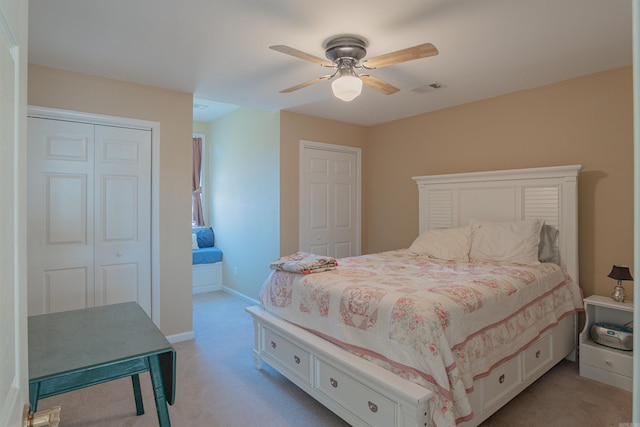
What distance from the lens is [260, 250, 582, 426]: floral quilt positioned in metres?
Result: 1.80

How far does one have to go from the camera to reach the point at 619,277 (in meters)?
2.73

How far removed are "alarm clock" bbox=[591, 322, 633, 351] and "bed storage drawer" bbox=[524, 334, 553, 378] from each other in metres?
0.42

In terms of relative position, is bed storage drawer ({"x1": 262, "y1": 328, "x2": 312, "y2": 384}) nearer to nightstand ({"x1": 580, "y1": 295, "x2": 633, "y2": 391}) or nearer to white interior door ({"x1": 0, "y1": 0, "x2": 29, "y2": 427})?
white interior door ({"x1": 0, "y1": 0, "x2": 29, "y2": 427})

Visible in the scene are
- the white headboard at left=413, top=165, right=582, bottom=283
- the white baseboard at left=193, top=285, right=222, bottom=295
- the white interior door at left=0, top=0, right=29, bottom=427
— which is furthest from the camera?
the white baseboard at left=193, top=285, right=222, bottom=295

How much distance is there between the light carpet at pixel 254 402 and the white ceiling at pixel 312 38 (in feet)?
8.22

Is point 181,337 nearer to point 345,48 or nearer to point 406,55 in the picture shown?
point 345,48

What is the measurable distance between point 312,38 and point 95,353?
2.21 m

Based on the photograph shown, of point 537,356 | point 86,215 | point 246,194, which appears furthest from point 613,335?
point 86,215

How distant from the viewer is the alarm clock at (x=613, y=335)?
2.70 meters

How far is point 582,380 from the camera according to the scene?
280 centimetres

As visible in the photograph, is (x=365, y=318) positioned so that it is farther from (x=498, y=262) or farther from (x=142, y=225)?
(x=142, y=225)

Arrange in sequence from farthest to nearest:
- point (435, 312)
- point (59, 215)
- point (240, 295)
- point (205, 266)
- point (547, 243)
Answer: point (205, 266) → point (240, 295) → point (547, 243) → point (59, 215) → point (435, 312)

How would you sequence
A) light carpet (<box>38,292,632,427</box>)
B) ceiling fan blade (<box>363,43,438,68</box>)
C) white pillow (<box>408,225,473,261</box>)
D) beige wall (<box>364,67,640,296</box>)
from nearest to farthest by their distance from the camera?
ceiling fan blade (<box>363,43,438,68</box>)
light carpet (<box>38,292,632,427</box>)
beige wall (<box>364,67,640,296</box>)
white pillow (<box>408,225,473,261</box>)

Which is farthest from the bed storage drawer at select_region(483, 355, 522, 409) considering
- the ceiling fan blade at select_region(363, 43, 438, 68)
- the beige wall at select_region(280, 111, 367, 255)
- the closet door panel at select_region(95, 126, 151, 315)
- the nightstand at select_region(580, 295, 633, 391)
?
the closet door panel at select_region(95, 126, 151, 315)
